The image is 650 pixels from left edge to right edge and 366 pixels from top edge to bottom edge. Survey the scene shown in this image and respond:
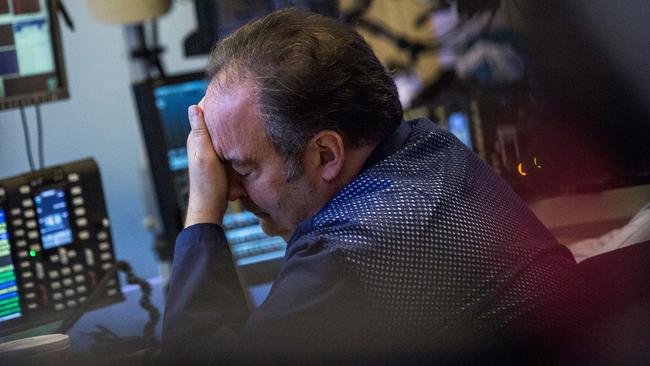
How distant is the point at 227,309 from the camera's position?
3.10ft

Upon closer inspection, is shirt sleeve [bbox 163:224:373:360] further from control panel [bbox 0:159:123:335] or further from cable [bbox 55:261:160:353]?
control panel [bbox 0:159:123:335]

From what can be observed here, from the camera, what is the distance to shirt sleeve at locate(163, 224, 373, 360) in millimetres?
797

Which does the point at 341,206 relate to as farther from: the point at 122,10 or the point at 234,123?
the point at 122,10

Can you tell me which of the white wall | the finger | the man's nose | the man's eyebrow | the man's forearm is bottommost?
the white wall

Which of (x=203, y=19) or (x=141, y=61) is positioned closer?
(x=203, y=19)

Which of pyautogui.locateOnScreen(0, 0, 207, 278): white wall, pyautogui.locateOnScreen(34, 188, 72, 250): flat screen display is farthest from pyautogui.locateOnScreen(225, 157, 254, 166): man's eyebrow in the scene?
pyautogui.locateOnScreen(0, 0, 207, 278): white wall

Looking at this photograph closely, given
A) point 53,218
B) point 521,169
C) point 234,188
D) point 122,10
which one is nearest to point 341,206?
point 234,188

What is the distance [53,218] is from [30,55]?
0.33 m

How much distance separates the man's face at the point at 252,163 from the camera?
0.98m

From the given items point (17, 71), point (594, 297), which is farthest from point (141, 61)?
point (594, 297)

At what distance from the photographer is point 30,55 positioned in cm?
169

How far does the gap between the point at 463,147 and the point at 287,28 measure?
0.85 ft

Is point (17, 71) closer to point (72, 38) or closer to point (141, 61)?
point (141, 61)

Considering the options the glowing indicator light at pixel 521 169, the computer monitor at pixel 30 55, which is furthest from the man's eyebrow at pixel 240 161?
the glowing indicator light at pixel 521 169
